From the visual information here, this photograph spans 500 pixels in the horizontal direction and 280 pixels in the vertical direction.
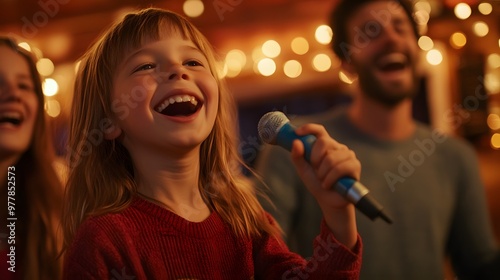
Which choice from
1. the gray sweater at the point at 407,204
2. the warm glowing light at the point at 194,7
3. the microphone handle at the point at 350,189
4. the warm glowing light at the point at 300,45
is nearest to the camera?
the microphone handle at the point at 350,189

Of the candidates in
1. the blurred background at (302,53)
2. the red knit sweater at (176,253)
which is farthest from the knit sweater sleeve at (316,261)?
the blurred background at (302,53)

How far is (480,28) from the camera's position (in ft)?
5.79

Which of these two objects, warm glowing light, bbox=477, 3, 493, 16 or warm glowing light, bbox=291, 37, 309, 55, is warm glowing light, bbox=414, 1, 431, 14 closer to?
warm glowing light, bbox=477, 3, 493, 16

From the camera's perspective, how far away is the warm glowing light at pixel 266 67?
2273mm

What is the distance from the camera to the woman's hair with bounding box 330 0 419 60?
1064 millimetres

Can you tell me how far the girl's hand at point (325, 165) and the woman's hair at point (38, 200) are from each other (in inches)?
15.3

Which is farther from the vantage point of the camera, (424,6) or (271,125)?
(424,6)

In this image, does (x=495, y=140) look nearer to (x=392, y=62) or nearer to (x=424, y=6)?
(x=424, y=6)

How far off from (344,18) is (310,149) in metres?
0.61

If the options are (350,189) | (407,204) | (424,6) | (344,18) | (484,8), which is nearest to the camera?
(350,189)

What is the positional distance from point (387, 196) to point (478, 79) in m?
1.06

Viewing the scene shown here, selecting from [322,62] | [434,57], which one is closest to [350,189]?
[434,57]

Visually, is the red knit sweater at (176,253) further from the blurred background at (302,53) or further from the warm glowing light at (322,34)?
the warm glowing light at (322,34)

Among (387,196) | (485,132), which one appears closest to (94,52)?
(387,196)
